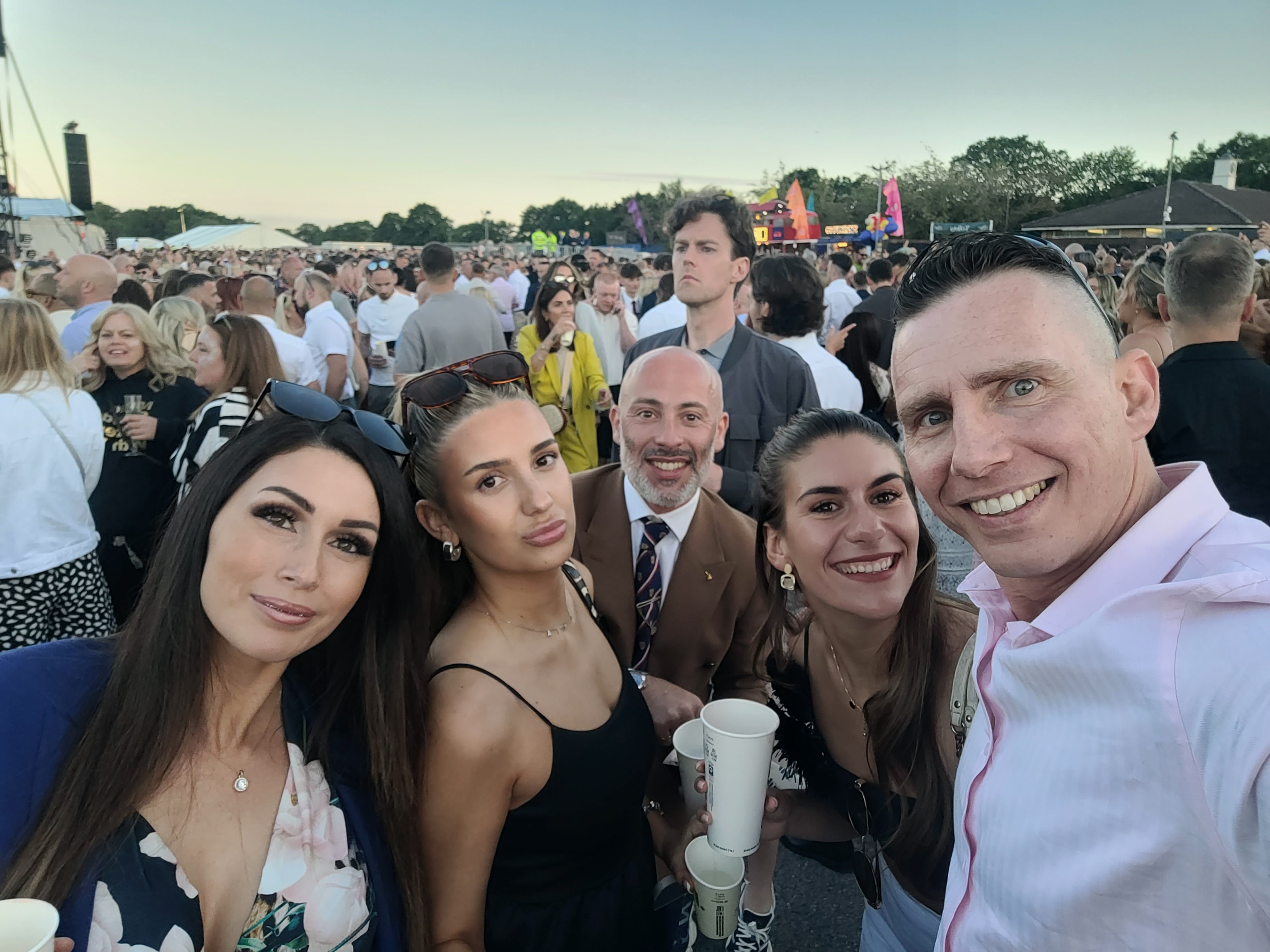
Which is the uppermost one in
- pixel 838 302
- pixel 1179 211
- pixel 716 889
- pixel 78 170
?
pixel 78 170

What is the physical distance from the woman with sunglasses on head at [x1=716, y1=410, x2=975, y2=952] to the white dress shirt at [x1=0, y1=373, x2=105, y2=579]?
347 cm

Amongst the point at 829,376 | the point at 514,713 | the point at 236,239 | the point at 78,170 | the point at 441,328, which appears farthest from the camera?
the point at 236,239

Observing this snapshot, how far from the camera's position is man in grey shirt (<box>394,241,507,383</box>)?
6.55m

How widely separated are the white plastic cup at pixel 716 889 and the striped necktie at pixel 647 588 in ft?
2.62

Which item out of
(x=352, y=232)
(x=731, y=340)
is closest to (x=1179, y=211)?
(x=731, y=340)

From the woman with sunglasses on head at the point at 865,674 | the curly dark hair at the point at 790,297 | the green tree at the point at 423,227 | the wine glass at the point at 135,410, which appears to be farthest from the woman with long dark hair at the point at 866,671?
the green tree at the point at 423,227

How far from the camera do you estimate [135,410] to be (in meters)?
4.43

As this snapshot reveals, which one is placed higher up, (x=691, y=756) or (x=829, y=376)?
(x=829, y=376)

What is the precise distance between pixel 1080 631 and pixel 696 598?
1739 millimetres

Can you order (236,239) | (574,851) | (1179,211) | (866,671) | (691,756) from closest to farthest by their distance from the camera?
1. (574,851)
2. (691,756)
3. (866,671)
4. (1179,211)
5. (236,239)

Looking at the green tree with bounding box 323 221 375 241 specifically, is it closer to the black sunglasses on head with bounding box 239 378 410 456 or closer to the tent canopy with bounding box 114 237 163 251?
the tent canopy with bounding box 114 237 163 251

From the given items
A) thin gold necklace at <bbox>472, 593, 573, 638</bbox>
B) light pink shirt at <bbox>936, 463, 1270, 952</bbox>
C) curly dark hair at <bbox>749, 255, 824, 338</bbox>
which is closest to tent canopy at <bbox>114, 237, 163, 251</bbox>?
curly dark hair at <bbox>749, 255, 824, 338</bbox>

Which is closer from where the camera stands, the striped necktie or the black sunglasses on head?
the black sunglasses on head

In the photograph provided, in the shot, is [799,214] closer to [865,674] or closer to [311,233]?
[865,674]
